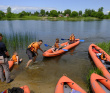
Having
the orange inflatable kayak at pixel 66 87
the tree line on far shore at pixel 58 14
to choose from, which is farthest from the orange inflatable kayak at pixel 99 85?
the tree line on far shore at pixel 58 14

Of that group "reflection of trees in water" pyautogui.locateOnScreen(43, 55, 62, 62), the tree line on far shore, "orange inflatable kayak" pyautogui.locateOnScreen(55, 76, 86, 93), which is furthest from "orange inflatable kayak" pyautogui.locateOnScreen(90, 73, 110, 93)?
the tree line on far shore

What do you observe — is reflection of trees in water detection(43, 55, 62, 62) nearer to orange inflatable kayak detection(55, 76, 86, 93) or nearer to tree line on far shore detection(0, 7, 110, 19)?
orange inflatable kayak detection(55, 76, 86, 93)

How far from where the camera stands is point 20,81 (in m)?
3.98

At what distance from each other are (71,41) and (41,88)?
241 inches

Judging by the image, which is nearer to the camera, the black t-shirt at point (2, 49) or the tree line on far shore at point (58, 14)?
the black t-shirt at point (2, 49)

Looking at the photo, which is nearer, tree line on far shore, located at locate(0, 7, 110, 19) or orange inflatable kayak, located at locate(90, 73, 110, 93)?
orange inflatable kayak, located at locate(90, 73, 110, 93)

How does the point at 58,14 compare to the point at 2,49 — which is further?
the point at 58,14

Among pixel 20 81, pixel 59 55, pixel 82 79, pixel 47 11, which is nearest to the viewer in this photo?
pixel 20 81

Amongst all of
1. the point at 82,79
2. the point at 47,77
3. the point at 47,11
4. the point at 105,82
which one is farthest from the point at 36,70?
the point at 47,11

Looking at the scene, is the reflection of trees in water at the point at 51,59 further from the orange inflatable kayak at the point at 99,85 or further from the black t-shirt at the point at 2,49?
the black t-shirt at the point at 2,49

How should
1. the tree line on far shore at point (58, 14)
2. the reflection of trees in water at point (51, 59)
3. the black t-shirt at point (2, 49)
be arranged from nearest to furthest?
the black t-shirt at point (2, 49)
the reflection of trees in water at point (51, 59)
the tree line on far shore at point (58, 14)

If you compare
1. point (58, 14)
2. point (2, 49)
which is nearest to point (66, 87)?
point (2, 49)

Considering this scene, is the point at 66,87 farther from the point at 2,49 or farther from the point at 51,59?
the point at 51,59

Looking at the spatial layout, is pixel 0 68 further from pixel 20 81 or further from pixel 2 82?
pixel 20 81
